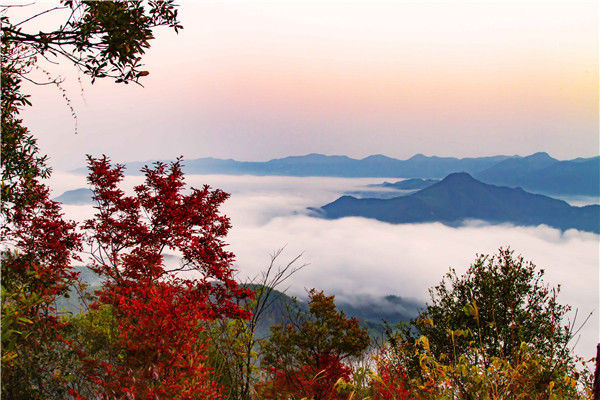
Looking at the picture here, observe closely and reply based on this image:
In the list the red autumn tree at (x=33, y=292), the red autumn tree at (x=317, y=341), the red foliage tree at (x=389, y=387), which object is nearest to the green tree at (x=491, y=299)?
the red autumn tree at (x=317, y=341)

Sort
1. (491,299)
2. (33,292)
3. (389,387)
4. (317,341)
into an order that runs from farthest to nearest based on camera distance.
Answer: (491,299)
(317,341)
(33,292)
(389,387)

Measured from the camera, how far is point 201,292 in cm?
857

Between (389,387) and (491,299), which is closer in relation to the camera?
(389,387)

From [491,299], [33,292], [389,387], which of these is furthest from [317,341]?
[491,299]

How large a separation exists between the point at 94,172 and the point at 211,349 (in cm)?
472

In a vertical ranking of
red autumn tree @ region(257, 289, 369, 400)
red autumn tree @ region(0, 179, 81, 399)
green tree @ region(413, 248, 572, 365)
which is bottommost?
green tree @ region(413, 248, 572, 365)

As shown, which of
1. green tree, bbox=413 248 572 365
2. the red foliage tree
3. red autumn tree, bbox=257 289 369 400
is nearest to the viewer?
the red foliage tree

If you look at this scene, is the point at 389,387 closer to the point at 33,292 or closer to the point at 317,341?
the point at 317,341

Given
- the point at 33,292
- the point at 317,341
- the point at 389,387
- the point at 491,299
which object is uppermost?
the point at 33,292

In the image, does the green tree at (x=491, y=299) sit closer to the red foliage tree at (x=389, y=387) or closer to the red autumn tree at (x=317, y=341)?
the red autumn tree at (x=317, y=341)

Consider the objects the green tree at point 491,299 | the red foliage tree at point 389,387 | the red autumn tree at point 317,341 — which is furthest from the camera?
the green tree at point 491,299

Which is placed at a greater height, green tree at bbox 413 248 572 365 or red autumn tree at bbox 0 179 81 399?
red autumn tree at bbox 0 179 81 399

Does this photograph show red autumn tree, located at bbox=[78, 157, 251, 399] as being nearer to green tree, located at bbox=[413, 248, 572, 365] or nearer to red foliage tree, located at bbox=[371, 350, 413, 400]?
red foliage tree, located at bbox=[371, 350, 413, 400]

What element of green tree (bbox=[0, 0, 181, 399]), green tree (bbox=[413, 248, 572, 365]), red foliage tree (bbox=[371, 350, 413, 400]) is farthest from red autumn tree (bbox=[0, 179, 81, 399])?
green tree (bbox=[413, 248, 572, 365])
